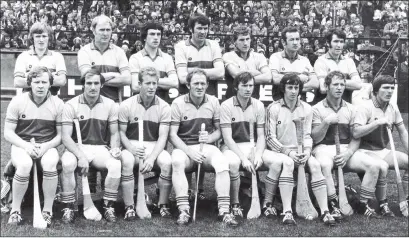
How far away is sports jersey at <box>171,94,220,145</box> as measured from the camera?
6.39 m

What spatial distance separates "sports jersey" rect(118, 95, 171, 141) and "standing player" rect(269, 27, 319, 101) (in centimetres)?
156

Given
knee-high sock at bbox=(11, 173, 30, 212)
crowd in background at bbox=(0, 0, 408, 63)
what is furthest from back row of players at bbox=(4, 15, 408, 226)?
crowd in background at bbox=(0, 0, 408, 63)

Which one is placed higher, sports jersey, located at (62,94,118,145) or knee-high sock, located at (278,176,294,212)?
sports jersey, located at (62,94,118,145)

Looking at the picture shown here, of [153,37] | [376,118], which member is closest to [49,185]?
[153,37]

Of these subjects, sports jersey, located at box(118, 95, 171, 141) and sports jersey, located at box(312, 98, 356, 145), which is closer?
sports jersey, located at box(118, 95, 171, 141)

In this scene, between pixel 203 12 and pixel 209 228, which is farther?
pixel 203 12

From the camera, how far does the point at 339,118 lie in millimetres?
6574

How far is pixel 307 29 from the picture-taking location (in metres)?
16.6

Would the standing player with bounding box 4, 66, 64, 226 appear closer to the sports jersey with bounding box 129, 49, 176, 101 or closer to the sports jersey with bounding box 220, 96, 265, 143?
the sports jersey with bounding box 129, 49, 176, 101

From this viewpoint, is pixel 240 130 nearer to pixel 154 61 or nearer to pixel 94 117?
pixel 154 61

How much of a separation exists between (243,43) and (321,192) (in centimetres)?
208

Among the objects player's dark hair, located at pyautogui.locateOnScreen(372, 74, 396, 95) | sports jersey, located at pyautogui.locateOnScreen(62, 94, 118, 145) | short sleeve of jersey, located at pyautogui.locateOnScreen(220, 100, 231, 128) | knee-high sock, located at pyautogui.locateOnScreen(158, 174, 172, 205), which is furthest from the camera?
player's dark hair, located at pyautogui.locateOnScreen(372, 74, 396, 95)

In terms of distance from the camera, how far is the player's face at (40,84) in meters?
5.88

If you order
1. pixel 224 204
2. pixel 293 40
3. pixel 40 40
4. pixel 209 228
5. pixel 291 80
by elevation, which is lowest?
pixel 209 228
